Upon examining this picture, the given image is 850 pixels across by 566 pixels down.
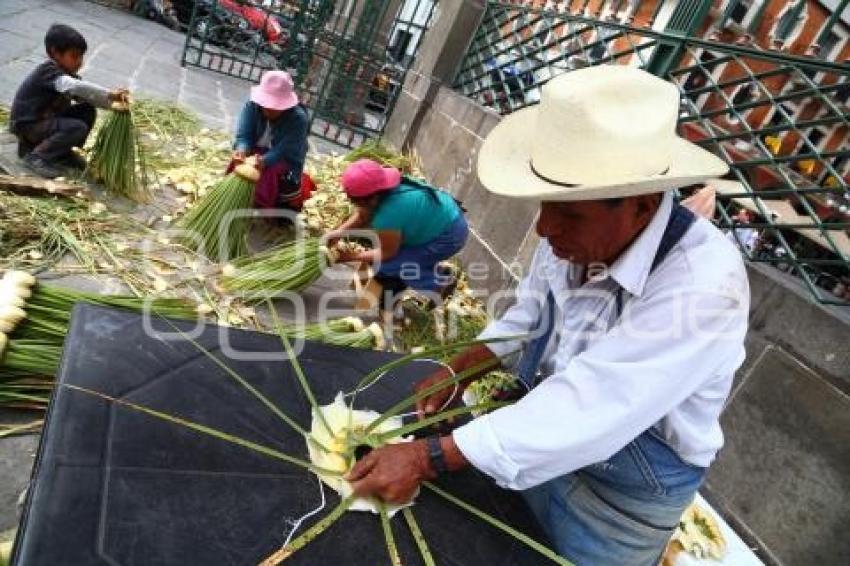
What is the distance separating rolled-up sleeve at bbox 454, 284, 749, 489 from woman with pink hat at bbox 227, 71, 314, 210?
3.28 m

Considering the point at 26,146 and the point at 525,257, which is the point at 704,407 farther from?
the point at 26,146

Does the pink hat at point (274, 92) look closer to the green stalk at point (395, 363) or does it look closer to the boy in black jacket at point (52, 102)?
the boy in black jacket at point (52, 102)

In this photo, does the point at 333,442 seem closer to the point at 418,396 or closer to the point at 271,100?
the point at 418,396

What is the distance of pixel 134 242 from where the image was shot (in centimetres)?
343

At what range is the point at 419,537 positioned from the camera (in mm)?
1331

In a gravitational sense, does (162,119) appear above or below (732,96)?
below

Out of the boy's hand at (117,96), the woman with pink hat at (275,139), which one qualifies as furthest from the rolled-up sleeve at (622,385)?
the boy's hand at (117,96)

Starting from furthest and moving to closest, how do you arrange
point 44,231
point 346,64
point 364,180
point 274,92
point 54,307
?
point 346,64, point 274,92, point 364,180, point 44,231, point 54,307

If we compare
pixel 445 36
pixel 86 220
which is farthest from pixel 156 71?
pixel 86 220

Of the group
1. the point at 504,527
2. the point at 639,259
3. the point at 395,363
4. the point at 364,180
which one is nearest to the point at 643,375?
the point at 639,259

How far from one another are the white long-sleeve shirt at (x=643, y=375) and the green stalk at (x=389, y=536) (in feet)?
0.81

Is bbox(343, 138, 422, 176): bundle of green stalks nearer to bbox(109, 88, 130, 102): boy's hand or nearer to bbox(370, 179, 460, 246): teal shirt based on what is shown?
bbox(370, 179, 460, 246): teal shirt

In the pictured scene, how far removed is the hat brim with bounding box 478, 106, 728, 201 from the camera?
4.28ft

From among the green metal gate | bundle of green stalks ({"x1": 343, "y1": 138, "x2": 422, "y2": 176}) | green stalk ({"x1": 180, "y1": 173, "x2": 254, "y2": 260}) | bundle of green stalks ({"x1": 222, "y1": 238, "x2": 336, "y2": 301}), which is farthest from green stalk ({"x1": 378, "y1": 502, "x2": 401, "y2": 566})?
the green metal gate
